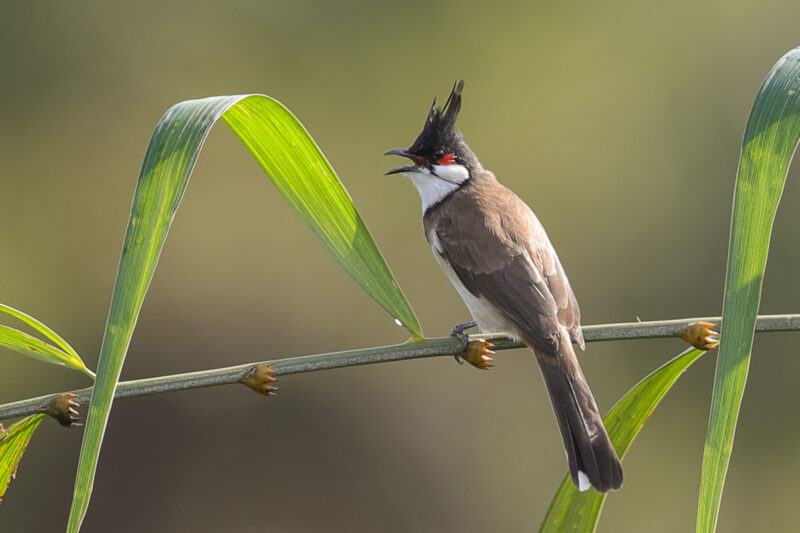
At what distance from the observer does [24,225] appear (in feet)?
21.9

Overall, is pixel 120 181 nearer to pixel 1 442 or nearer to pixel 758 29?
pixel 758 29

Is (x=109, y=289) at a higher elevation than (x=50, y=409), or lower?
lower

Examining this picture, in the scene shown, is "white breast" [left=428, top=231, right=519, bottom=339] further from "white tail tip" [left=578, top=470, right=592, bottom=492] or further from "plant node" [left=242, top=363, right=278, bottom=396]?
"plant node" [left=242, top=363, right=278, bottom=396]

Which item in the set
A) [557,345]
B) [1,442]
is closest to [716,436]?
[1,442]

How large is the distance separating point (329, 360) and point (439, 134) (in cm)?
179

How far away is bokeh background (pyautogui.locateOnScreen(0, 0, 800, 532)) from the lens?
6.20m

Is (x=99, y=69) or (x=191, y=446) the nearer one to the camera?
(x=191, y=446)

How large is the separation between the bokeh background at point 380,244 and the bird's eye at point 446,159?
2.88 m

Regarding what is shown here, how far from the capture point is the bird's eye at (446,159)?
3387 mm

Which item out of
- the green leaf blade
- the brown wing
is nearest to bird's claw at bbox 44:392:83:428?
the green leaf blade

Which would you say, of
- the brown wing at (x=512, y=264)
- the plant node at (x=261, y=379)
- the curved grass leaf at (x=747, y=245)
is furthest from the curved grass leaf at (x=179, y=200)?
the brown wing at (x=512, y=264)

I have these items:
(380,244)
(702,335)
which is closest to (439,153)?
(702,335)

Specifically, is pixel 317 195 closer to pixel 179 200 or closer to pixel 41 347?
pixel 179 200

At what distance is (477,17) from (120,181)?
2886 mm
